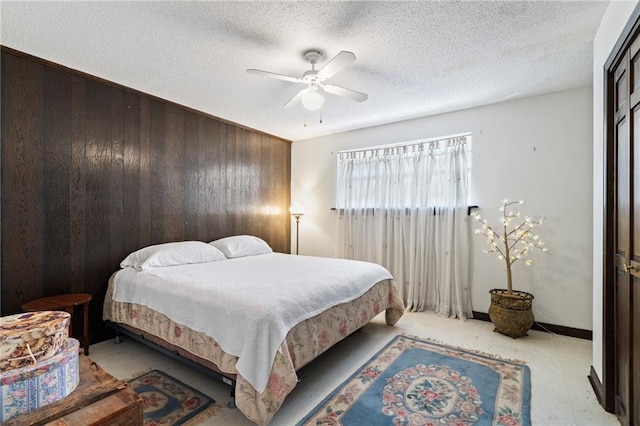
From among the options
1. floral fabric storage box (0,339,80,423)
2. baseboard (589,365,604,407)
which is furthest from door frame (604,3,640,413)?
floral fabric storage box (0,339,80,423)

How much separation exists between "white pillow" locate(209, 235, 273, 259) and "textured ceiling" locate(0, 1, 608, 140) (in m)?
1.71

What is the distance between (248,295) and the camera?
2082mm

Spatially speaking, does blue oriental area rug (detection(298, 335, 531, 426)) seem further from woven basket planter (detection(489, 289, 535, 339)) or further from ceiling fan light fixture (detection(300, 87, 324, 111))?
ceiling fan light fixture (detection(300, 87, 324, 111))

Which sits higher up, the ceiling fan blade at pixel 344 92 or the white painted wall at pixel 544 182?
the ceiling fan blade at pixel 344 92

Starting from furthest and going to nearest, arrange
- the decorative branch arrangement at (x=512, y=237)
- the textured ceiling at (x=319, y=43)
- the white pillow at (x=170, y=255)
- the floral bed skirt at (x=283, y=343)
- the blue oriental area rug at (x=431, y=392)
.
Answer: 1. the decorative branch arrangement at (x=512, y=237)
2. the white pillow at (x=170, y=255)
3. the textured ceiling at (x=319, y=43)
4. the blue oriental area rug at (x=431, y=392)
5. the floral bed skirt at (x=283, y=343)

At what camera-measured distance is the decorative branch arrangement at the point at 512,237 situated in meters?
3.27

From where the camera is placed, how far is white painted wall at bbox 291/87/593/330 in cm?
310

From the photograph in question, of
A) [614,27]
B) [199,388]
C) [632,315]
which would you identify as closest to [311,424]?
[199,388]

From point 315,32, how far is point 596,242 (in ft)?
8.10

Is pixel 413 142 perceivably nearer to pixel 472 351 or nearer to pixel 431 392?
pixel 472 351

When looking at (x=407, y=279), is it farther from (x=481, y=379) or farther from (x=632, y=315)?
(x=632, y=315)

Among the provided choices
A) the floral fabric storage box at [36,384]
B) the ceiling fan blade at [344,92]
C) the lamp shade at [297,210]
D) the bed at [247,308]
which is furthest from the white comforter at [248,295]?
the lamp shade at [297,210]

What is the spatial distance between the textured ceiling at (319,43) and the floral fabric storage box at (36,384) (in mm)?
2002

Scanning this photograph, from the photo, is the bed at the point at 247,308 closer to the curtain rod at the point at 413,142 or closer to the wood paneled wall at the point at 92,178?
the wood paneled wall at the point at 92,178
